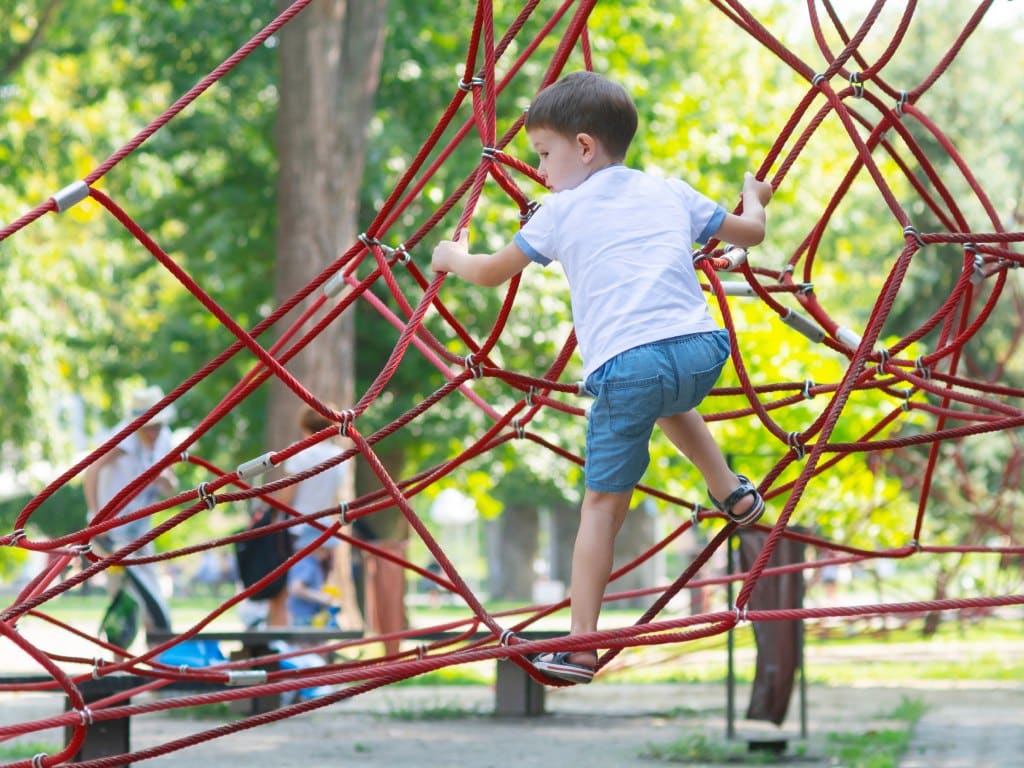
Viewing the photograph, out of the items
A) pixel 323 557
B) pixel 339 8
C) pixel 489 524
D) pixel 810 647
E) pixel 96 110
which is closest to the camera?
pixel 323 557

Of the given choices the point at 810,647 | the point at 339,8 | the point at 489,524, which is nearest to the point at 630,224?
the point at 339,8

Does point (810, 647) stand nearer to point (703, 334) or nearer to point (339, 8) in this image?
point (339, 8)

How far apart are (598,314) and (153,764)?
10.3 ft

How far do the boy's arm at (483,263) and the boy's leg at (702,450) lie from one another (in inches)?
18.2

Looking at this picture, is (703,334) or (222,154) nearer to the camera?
(703,334)

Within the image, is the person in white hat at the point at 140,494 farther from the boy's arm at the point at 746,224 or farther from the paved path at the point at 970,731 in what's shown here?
the boy's arm at the point at 746,224

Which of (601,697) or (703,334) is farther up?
(703,334)

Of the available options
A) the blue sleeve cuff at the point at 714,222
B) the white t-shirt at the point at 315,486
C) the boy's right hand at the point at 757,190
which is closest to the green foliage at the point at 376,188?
the white t-shirt at the point at 315,486

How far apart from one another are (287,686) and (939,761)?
306cm

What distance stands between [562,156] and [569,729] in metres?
4.02

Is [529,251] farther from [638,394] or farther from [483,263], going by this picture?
[638,394]

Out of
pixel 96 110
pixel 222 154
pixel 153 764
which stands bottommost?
pixel 153 764

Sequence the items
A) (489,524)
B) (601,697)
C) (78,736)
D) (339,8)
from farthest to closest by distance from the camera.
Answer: (489,524) → (339,8) → (601,697) → (78,736)

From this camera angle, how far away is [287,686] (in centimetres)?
312
